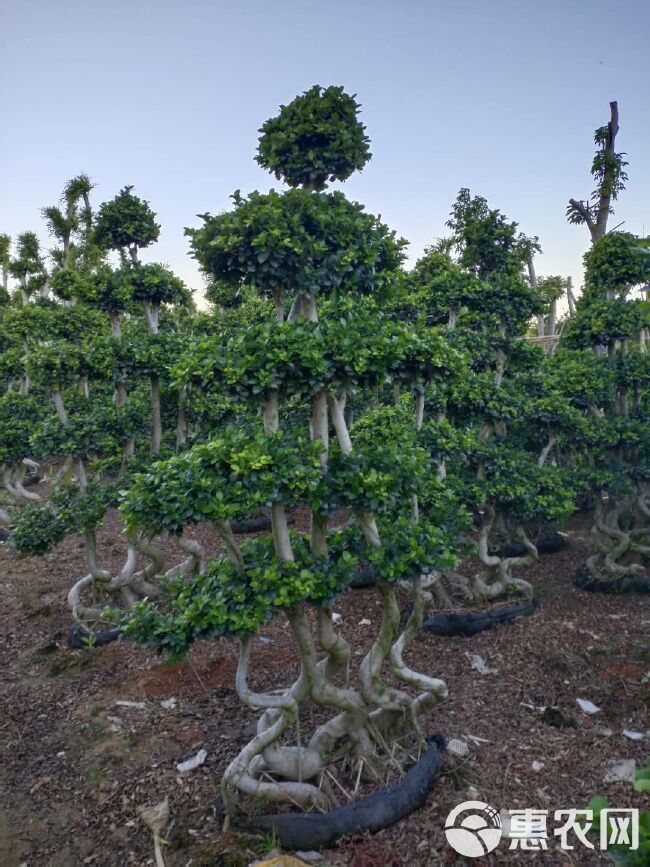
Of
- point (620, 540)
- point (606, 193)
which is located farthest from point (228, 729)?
point (606, 193)

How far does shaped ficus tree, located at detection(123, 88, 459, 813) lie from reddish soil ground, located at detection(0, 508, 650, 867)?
609 millimetres

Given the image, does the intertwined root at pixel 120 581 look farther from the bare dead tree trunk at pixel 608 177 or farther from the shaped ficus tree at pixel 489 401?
the bare dead tree trunk at pixel 608 177

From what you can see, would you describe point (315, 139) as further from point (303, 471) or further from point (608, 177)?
point (608, 177)

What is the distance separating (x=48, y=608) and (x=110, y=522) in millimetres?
5177

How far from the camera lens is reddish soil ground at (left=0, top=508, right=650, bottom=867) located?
456 cm

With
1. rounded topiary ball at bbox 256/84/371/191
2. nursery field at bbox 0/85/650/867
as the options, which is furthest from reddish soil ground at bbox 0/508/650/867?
rounded topiary ball at bbox 256/84/371/191

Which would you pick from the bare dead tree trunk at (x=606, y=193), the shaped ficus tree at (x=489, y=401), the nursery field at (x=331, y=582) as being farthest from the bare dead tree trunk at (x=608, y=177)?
the shaped ficus tree at (x=489, y=401)

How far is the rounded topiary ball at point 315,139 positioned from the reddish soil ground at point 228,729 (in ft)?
16.7

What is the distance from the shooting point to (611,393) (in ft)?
31.2

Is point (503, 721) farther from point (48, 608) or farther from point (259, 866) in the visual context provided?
point (48, 608)

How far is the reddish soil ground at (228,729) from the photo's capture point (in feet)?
15.0

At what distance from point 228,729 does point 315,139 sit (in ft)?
17.8

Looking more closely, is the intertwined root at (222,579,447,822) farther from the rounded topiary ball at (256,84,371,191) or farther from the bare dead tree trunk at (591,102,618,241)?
the bare dead tree trunk at (591,102,618,241)

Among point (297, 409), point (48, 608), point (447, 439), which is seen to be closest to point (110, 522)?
point (48, 608)
